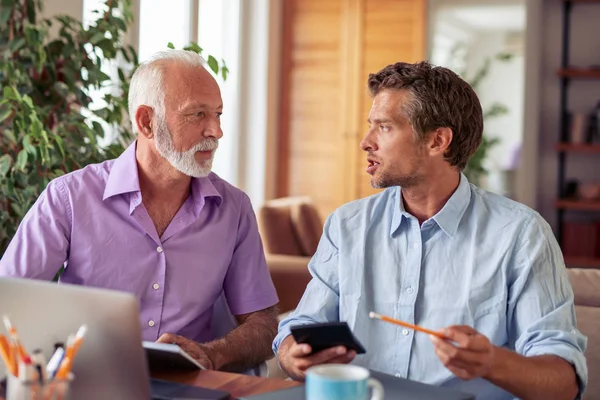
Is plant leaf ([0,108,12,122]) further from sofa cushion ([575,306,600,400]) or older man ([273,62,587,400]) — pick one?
sofa cushion ([575,306,600,400])

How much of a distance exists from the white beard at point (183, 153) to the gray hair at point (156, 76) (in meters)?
0.05

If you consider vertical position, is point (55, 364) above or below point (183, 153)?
below

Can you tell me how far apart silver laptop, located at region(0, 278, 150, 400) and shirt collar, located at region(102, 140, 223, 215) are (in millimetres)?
764

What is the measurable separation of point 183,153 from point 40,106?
85 centimetres

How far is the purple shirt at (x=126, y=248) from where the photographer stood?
1.98 m

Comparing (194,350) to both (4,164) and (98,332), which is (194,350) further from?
(4,164)

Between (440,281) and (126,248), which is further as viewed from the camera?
(126,248)

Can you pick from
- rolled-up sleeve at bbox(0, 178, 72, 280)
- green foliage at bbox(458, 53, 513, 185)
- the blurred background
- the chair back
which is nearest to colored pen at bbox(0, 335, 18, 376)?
rolled-up sleeve at bbox(0, 178, 72, 280)

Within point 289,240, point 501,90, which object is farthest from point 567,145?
point 289,240

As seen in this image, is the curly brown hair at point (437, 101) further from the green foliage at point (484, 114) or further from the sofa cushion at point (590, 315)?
the green foliage at point (484, 114)

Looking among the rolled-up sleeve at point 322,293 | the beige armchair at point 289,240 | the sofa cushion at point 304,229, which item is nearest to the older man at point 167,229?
the rolled-up sleeve at point 322,293

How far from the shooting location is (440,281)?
5.75ft

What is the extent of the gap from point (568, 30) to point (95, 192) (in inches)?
191

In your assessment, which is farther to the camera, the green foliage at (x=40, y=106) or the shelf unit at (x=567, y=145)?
the shelf unit at (x=567, y=145)
